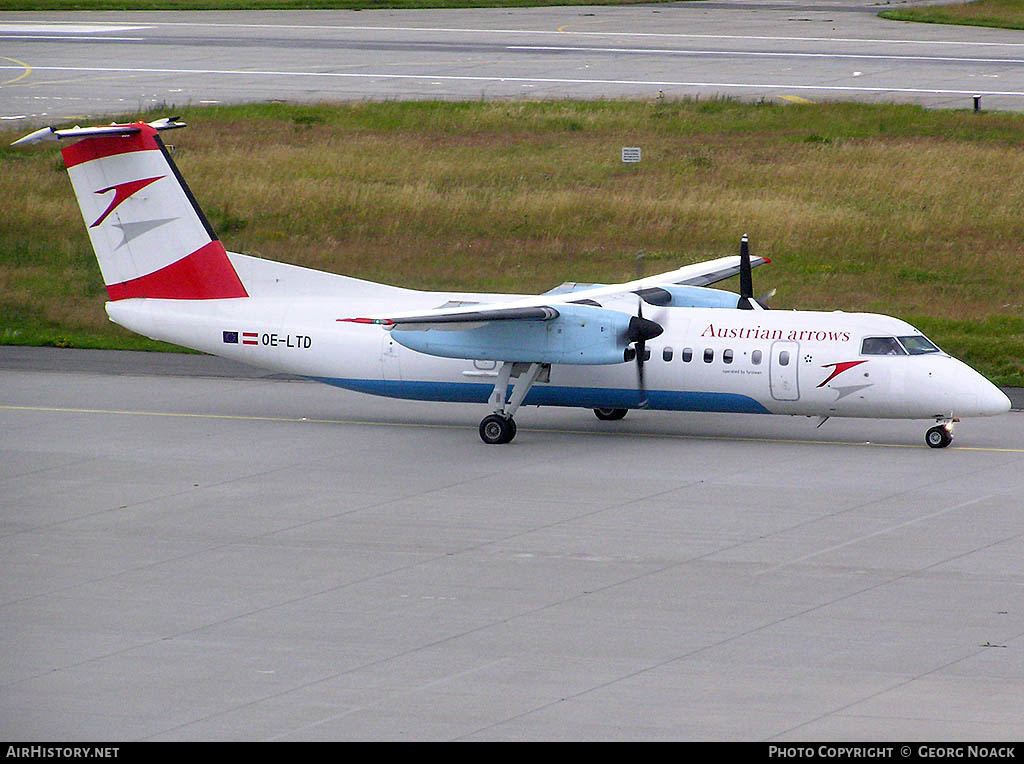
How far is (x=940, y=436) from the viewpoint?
2423cm

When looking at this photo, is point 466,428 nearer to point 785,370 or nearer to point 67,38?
point 785,370

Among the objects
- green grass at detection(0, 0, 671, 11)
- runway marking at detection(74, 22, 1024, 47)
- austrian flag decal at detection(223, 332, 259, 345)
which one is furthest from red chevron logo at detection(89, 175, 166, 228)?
green grass at detection(0, 0, 671, 11)

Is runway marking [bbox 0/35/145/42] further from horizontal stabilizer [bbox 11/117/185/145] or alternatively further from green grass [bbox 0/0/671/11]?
horizontal stabilizer [bbox 11/117/185/145]

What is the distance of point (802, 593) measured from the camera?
→ 16984 mm

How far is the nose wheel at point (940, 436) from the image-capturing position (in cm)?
2419

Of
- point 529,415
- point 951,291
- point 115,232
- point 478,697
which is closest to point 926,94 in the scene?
point 951,291

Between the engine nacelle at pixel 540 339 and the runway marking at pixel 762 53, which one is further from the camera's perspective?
the runway marking at pixel 762 53

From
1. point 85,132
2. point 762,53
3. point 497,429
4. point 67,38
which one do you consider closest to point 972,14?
point 762,53

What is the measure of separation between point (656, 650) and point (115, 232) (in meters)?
15.6

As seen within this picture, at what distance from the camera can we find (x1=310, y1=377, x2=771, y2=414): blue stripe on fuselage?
24.6 metres

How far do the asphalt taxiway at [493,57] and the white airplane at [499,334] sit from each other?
28085 millimetres

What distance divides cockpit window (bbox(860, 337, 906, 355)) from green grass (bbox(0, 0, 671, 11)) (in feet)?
203

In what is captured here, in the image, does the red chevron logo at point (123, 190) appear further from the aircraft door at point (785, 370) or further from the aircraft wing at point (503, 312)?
the aircraft door at point (785, 370)

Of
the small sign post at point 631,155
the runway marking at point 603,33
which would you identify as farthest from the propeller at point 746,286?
the runway marking at point 603,33
